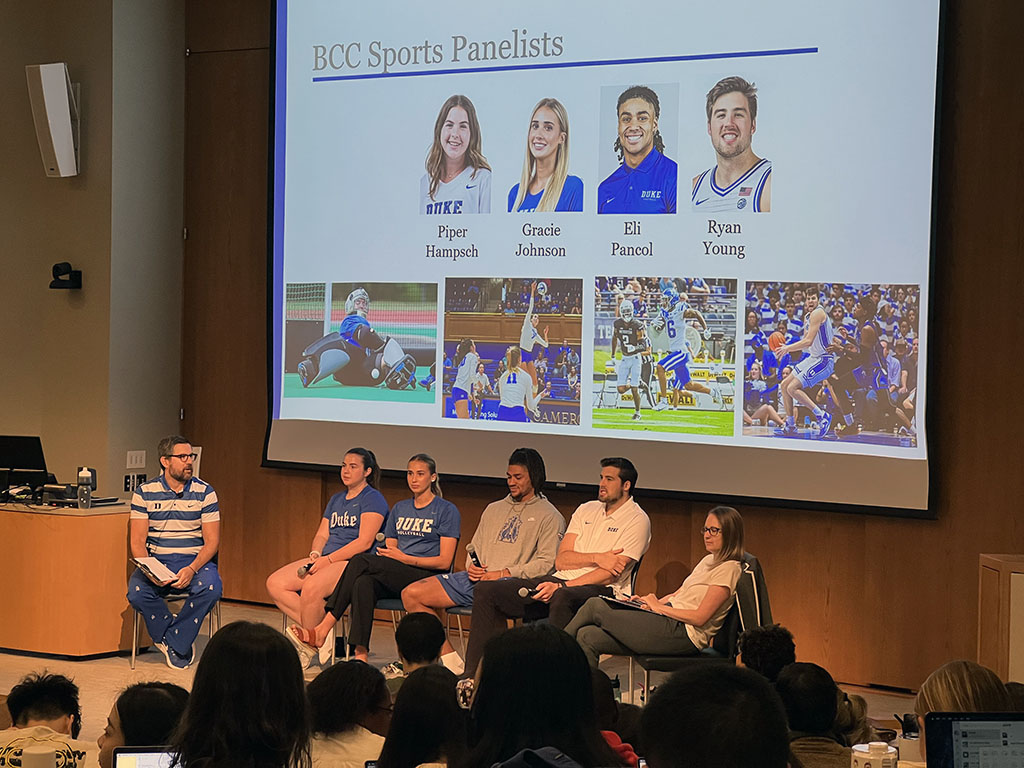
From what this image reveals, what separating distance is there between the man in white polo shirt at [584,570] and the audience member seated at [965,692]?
312 cm

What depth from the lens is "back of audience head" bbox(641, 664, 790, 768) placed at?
134cm

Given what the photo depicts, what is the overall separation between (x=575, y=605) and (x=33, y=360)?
4.21 meters

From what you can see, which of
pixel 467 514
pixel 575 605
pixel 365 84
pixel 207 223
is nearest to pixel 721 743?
pixel 575 605

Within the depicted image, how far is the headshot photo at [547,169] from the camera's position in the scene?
666cm

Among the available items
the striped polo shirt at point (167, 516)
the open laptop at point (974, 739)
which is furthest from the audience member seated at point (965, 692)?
the striped polo shirt at point (167, 516)

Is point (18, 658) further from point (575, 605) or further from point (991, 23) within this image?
point (991, 23)

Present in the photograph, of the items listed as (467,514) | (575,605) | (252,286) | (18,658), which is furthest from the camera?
(252,286)

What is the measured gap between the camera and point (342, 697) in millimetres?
2930

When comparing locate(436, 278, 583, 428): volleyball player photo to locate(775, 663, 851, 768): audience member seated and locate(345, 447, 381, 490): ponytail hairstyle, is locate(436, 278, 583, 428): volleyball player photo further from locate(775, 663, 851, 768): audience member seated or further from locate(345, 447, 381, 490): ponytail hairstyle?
locate(775, 663, 851, 768): audience member seated

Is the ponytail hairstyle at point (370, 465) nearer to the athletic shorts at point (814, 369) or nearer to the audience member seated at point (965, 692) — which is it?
the athletic shorts at point (814, 369)

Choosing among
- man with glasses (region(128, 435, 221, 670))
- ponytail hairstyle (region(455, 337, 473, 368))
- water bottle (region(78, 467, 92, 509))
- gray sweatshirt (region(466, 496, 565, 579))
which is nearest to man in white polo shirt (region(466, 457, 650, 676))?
gray sweatshirt (region(466, 496, 565, 579))

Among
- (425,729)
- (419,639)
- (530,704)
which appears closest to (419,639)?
(419,639)

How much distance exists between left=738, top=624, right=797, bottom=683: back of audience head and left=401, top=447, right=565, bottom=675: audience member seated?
2218 mm

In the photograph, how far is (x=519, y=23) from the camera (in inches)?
266
